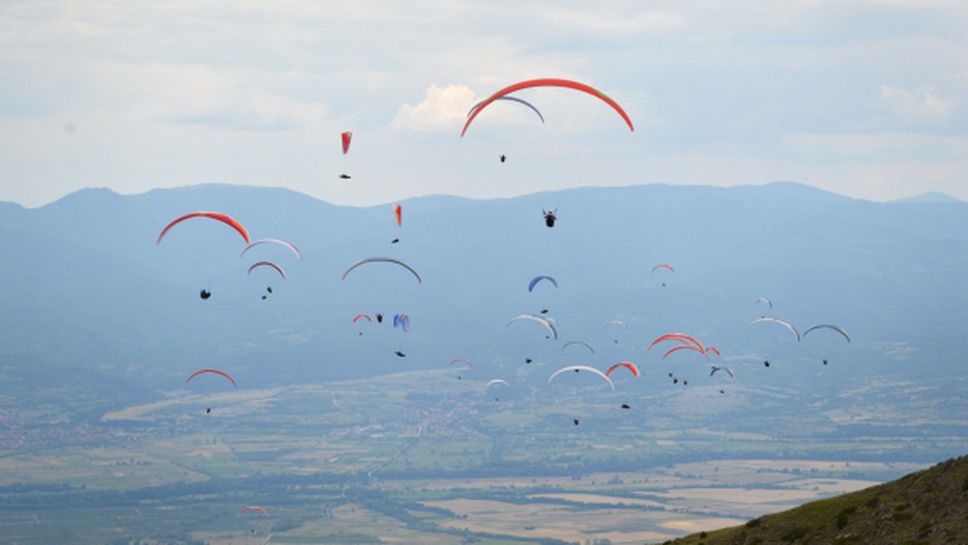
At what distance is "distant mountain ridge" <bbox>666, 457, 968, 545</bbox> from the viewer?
163ft

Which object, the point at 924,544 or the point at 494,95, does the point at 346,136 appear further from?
the point at 924,544

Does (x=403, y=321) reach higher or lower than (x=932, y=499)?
higher

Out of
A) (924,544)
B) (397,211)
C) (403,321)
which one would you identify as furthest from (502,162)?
(403,321)

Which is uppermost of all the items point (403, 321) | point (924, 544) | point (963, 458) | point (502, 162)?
point (403, 321)

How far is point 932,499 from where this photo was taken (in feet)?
173

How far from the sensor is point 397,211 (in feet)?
241

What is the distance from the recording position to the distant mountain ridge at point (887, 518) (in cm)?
4972

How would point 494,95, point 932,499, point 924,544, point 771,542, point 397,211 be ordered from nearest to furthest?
1. point 924,544
2. point 932,499
3. point 771,542
4. point 494,95
5. point 397,211

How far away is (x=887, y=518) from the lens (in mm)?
53125

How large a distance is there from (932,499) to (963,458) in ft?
13.7

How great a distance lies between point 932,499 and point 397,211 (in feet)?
112

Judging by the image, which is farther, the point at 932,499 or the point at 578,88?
the point at 578,88

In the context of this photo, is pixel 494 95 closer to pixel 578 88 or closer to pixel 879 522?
pixel 578 88

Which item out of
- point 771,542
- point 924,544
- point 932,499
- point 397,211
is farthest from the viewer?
point 397,211
